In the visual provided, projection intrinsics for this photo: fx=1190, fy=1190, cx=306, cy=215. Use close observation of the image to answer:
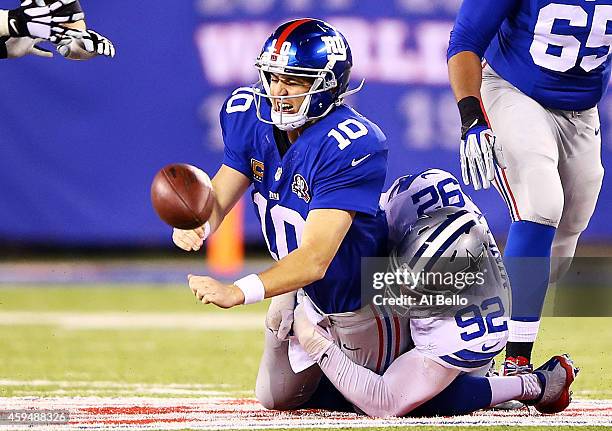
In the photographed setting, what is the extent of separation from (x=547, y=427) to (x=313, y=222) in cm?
87

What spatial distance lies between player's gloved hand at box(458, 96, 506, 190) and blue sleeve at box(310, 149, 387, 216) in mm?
463

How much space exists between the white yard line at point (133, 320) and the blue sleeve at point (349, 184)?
9.55ft

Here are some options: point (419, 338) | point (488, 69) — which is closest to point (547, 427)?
point (419, 338)

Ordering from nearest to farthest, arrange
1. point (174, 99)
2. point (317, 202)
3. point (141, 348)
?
point (317, 202)
point (141, 348)
point (174, 99)

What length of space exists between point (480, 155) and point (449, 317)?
590 mm

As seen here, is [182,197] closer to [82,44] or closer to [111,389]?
[82,44]

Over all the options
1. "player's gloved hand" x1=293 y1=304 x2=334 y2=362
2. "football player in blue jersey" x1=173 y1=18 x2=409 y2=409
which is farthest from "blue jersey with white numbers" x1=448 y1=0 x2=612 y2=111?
"player's gloved hand" x1=293 y1=304 x2=334 y2=362

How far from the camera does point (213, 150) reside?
315 inches

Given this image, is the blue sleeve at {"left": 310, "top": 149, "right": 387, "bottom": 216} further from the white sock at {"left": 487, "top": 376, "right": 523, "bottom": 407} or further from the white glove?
the white sock at {"left": 487, "top": 376, "right": 523, "bottom": 407}

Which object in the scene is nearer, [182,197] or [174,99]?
[182,197]

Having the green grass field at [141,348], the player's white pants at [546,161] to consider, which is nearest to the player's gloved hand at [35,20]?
the green grass field at [141,348]

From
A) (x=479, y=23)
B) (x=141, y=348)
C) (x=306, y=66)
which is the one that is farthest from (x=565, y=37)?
(x=141, y=348)

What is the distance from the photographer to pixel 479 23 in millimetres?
4078

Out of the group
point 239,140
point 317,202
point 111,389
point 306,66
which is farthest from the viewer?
point 111,389
